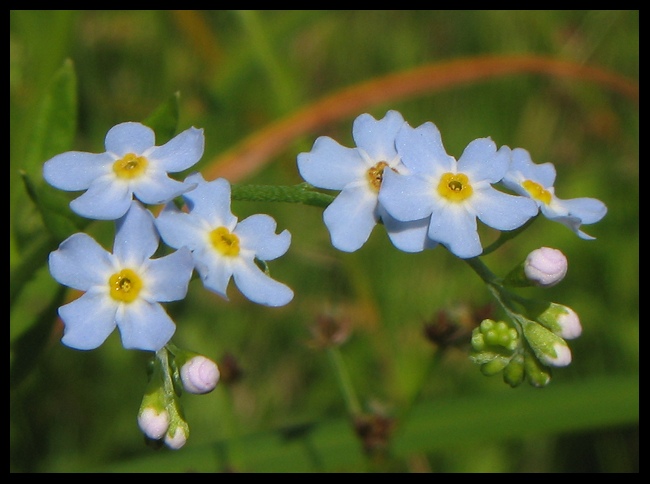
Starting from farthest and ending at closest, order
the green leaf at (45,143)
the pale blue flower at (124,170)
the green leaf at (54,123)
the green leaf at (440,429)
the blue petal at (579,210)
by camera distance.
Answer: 1. the green leaf at (440,429)
2. the green leaf at (54,123)
3. the green leaf at (45,143)
4. the blue petal at (579,210)
5. the pale blue flower at (124,170)

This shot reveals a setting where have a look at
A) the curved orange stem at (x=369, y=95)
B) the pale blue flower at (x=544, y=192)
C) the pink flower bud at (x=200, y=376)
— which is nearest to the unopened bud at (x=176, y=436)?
the pink flower bud at (x=200, y=376)

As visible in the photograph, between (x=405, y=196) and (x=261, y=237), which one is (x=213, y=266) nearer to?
(x=261, y=237)

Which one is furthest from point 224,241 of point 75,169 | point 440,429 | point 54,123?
point 440,429

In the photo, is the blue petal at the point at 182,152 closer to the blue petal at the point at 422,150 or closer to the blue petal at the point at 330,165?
the blue petal at the point at 330,165

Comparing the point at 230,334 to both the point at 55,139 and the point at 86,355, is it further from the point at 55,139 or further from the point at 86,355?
the point at 55,139

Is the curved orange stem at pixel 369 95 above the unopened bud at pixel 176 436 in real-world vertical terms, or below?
above

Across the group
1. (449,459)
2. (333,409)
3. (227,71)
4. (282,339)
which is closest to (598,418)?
(449,459)
